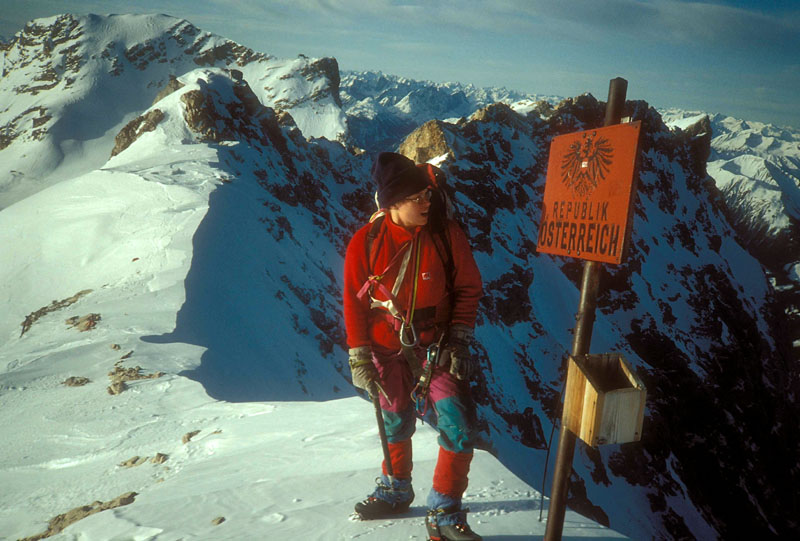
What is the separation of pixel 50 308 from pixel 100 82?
94343 mm

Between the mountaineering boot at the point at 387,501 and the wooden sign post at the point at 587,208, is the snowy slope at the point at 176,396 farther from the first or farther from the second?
the wooden sign post at the point at 587,208

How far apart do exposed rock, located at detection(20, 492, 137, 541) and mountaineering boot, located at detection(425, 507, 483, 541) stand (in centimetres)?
286

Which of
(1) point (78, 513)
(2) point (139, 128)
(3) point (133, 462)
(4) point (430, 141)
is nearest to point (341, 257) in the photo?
→ (2) point (139, 128)

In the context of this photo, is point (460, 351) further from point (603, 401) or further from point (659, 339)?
point (659, 339)

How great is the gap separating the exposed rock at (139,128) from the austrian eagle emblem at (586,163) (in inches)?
1254

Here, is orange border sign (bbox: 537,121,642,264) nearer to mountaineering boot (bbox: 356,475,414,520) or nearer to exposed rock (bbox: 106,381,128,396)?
mountaineering boot (bbox: 356,475,414,520)

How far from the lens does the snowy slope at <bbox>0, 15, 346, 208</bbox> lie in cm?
6694

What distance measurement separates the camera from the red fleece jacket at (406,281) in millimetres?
3094

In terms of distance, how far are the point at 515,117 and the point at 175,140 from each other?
50.7 metres

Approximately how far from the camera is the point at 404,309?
10.1ft

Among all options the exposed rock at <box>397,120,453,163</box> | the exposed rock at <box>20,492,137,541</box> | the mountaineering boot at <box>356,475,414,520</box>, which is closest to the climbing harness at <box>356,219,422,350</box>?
the mountaineering boot at <box>356,475,414,520</box>

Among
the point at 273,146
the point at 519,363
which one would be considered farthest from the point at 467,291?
the point at 519,363

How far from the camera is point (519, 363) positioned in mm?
37844

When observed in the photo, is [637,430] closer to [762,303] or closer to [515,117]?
[515,117]
